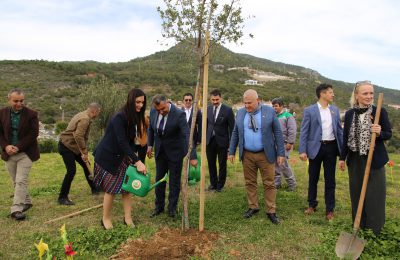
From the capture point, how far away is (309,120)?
5.53 metres

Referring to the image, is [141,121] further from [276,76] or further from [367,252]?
[276,76]

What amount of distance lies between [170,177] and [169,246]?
1.42m

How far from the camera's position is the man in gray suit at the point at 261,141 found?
5.23 meters

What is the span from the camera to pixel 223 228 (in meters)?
5.09

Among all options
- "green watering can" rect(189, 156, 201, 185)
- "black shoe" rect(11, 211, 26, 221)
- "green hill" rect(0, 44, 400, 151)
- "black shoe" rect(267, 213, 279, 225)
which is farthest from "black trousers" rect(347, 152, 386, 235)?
"green hill" rect(0, 44, 400, 151)

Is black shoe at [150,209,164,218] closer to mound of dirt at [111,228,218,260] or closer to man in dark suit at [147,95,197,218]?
man in dark suit at [147,95,197,218]

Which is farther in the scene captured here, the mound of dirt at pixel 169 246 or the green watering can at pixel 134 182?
the green watering can at pixel 134 182

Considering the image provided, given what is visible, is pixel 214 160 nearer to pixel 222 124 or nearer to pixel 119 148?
pixel 222 124

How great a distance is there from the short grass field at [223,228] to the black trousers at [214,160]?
326mm

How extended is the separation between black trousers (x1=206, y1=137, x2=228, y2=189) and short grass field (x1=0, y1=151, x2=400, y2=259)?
12.8 inches

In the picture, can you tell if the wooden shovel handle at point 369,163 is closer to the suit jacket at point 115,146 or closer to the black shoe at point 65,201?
the suit jacket at point 115,146

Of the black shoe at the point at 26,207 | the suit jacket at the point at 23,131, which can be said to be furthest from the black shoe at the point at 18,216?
the suit jacket at the point at 23,131

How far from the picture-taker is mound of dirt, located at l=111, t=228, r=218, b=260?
4094 millimetres

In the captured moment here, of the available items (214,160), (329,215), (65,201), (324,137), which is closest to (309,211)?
(329,215)
